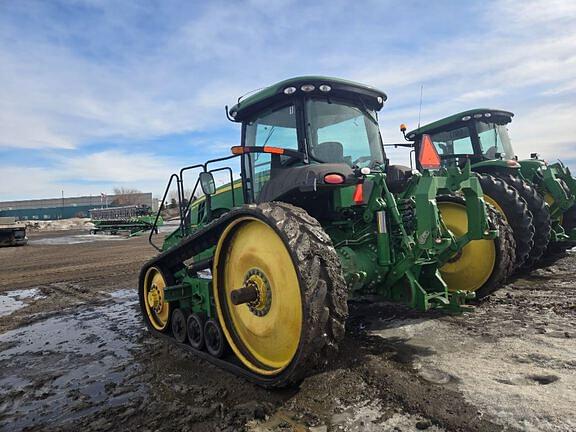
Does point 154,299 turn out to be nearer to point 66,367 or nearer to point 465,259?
point 66,367

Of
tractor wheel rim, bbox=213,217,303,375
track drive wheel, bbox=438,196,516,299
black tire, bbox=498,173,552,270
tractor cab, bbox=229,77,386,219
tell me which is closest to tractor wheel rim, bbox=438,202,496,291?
track drive wheel, bbox=438,196,516,299

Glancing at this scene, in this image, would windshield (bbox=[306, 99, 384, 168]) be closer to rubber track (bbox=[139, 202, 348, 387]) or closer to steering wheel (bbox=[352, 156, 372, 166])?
steering wheel (bbox=[352, 156, 372, 166])

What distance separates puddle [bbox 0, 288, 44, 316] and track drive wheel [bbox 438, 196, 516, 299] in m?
6.76

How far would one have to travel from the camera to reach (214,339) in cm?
421

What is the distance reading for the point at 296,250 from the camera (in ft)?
10.0

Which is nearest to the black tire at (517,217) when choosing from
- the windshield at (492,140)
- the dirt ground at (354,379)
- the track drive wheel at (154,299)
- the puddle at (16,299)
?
the dirt ground at (354,379)

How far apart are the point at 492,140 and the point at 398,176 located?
553cm

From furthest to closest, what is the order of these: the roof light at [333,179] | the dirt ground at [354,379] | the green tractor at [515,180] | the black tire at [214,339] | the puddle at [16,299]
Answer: the puddle at [16,299] < the green tractor at [515,180] < the black tire at [214,339] < the roof light at [333,179] < the dirt ground at [354,379]

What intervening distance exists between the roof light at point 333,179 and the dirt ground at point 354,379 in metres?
1.53

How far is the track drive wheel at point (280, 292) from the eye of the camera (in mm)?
3012

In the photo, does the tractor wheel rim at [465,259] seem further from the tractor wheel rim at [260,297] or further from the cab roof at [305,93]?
the tractor wheel rim at [260,297]

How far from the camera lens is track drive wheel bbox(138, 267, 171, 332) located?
204 inches

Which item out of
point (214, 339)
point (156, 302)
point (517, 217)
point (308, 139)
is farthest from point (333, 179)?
point (517, 217)

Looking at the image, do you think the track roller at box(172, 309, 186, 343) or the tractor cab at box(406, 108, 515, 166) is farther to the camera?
the tractor cab at box(406, 108, 515, 166)
